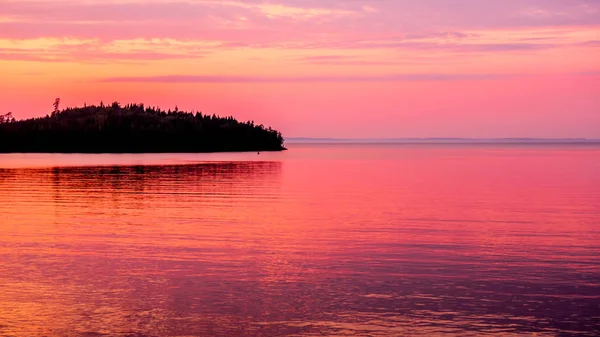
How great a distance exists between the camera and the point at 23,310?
17906 millimetres

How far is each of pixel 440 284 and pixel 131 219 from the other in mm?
20320

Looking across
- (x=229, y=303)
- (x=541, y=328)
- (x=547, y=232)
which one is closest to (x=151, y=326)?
(x=229, y=303)

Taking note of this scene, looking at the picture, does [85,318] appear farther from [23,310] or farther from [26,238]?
[26,238]

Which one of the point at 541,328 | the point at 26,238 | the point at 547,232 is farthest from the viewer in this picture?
the point at 547,232

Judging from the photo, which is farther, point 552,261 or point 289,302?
point 552,261

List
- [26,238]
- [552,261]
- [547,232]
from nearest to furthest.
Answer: [552,261] → [26,238] → [547,232]

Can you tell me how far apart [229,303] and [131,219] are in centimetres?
1991

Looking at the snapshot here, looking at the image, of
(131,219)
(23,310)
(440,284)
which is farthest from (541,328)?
(131,219)

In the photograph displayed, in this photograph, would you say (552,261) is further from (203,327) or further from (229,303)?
(203,327)

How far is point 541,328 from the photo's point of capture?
16.5m

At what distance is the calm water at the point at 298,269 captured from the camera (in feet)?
55.7

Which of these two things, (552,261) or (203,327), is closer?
(203,327)

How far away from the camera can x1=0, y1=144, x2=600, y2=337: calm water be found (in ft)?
55.7

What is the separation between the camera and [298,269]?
76.4 feet
